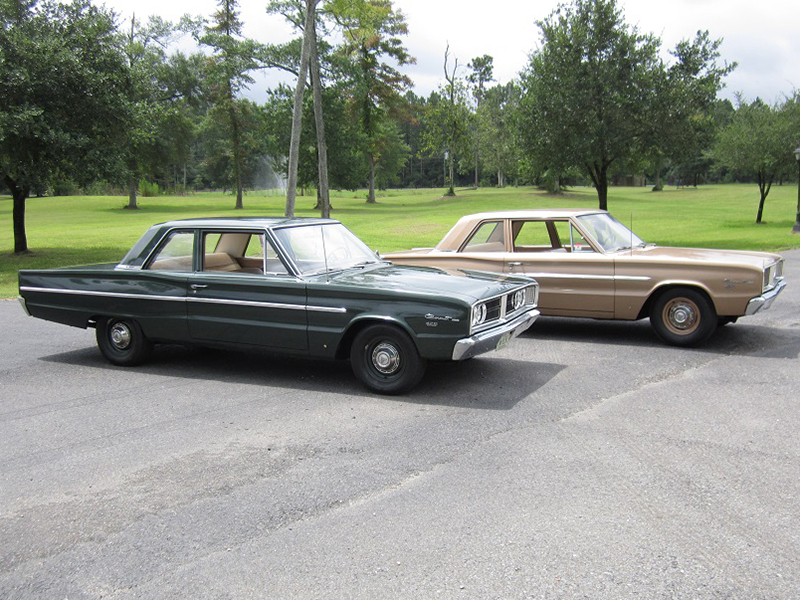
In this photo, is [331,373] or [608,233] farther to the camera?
[608,233]

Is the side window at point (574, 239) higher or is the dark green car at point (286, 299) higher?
the side window at point (574, 239)

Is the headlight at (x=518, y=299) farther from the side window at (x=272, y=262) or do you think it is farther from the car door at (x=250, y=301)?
the side window at (x=272, y=262)

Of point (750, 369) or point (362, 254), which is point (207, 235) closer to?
point (362, 254)

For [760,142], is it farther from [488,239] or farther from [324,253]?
[324,253]

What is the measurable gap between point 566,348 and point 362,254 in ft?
8.52

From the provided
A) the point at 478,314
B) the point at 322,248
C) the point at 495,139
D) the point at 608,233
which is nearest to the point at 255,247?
the point at 322,248

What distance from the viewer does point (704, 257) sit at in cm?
829

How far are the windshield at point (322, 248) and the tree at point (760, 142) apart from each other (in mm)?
29412

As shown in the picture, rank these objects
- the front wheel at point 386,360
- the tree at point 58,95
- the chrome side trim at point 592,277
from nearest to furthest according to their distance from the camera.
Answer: the front wheel at point 386,360 < the chrome side trim at point 592,277 < the tree at point 58,95

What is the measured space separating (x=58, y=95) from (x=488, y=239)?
45.7 ft

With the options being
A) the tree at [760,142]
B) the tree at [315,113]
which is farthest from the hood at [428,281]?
the tree at [760,142]

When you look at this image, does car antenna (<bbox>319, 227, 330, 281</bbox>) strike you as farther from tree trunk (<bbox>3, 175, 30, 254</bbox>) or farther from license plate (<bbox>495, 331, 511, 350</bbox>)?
tree trunk (<bbox>3, 175, 30, 254</bbox>)

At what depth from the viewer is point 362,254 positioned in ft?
24.8

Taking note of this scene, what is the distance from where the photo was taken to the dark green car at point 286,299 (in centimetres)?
612
